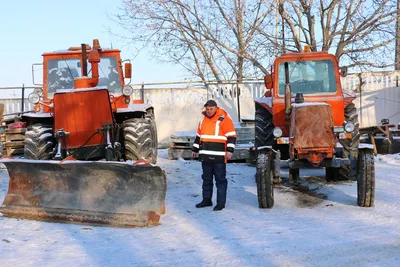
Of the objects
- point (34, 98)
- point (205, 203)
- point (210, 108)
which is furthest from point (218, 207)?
point (34, 98)

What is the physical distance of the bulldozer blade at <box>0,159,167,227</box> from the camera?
6.59 meters

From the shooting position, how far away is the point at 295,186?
9445 mm

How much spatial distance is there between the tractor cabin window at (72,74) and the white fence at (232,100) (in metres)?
7.79

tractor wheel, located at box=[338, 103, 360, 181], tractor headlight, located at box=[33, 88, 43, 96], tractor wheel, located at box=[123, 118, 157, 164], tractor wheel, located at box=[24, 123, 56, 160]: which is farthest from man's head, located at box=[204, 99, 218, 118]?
tractor headlight, located at box=[33, 88, 43, 96]

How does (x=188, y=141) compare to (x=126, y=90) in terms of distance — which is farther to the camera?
(x=188, y=141)

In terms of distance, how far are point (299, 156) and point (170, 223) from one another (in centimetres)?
216

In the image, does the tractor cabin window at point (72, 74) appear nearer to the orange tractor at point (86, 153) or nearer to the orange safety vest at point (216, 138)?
the orange tractor at point (86, 153)

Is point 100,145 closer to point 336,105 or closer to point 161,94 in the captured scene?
point 336,105

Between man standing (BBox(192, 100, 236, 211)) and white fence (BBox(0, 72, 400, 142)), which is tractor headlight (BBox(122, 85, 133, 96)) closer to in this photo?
man standing (BBox(192, 100, 236, 211))

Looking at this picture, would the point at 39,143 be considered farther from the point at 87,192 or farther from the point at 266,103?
the point at 266,103

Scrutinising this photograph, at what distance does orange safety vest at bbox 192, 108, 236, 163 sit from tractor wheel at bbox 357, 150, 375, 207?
176 centimetres

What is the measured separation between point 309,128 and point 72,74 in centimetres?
507

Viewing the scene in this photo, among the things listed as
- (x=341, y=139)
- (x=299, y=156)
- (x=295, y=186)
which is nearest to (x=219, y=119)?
(x=299, y=156)

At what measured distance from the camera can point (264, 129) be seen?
9.20 meters
